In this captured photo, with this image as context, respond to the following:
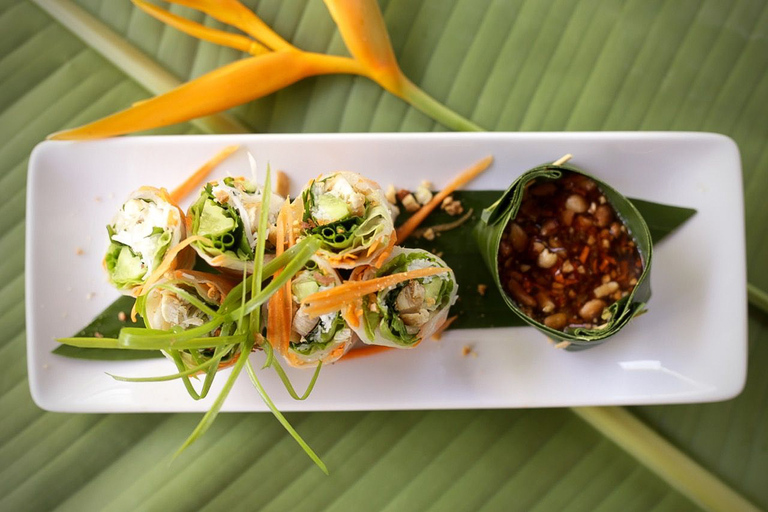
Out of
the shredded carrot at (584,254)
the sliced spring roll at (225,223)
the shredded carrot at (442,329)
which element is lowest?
the shredded carrot at (442,329)

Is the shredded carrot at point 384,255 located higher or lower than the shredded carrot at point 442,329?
higher

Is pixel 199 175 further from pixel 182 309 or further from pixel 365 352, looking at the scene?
pixel 365 352

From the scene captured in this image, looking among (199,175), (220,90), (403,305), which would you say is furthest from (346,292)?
(220,90)

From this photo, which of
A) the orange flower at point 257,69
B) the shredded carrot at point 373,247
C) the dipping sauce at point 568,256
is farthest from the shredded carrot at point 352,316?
the orange flower at point 257,69

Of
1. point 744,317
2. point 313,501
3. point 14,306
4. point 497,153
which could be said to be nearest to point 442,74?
point 497,153

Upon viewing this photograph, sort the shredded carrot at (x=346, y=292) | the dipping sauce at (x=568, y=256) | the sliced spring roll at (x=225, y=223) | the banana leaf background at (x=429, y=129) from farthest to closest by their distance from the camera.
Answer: the banana leaf background at (x=429, y=129) < the dipping sauce at (x=568, y=256) < the sliced spring roll at (x=225, y=223) < the shredded carrot at (x=346, y=292)

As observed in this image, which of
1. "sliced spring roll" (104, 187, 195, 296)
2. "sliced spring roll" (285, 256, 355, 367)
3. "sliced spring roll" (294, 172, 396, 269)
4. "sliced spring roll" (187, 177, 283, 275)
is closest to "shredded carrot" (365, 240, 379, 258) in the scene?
"sliced spring roll" (294, 172, 396, 269)

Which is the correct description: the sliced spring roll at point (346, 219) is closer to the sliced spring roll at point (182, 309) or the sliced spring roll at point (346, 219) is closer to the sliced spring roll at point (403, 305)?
the sliced spring roll at point (403, 305)
